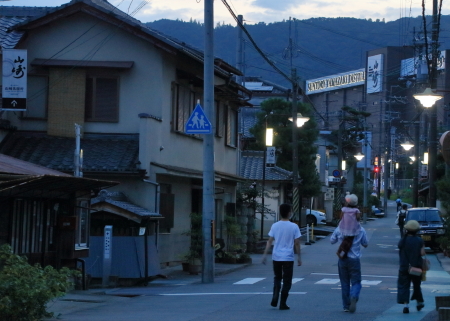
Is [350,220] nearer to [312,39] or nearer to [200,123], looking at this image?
[200,123]

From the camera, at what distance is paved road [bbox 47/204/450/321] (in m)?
11.9

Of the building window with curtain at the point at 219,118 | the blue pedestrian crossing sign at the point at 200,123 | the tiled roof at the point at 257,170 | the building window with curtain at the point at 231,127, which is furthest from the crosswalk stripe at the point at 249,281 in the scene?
the tiled roof at the point at 257,170

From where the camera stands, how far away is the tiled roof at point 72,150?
2098 cm

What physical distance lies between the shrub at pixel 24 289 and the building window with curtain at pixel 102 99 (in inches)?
462

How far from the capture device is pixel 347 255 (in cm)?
1204

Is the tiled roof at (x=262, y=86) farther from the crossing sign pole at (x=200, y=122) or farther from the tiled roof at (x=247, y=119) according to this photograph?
the crossing sign pole at (x=200, y=122)

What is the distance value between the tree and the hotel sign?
241 ft

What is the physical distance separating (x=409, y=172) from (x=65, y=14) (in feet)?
335

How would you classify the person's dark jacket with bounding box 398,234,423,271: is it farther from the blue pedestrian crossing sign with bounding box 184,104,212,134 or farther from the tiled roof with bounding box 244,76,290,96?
the tiled roof with bounding box 244,76,290,96

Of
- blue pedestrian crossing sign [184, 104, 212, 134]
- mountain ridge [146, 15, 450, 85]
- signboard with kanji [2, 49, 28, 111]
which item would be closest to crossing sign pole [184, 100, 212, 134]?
blue pedestrian crossing sign [184, 104, 212, 134]

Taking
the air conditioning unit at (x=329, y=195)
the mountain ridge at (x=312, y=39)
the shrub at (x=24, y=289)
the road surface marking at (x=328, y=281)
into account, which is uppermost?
the mountain ridge at (x=312, y=39)

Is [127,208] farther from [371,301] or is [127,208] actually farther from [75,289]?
[371,301]

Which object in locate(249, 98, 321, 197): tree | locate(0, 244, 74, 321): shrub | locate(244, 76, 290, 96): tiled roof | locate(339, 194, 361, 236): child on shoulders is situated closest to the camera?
locate(0, 244, 74, 321): shrub

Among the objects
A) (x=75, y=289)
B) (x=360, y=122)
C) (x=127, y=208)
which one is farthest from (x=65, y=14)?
(x=360, y=122)
